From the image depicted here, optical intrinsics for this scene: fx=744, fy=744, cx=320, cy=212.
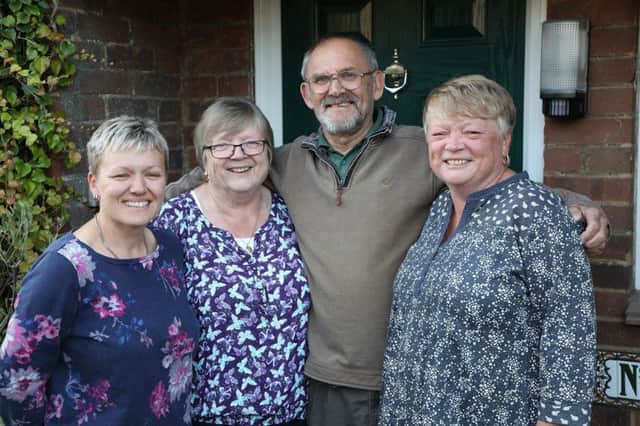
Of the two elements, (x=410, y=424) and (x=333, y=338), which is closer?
(x=410, y=424)

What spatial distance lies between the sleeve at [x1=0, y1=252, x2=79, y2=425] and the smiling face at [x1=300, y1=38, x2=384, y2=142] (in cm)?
98

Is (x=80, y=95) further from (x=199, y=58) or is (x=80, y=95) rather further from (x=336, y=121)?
(x=336, y=121)

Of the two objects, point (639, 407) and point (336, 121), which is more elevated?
point (336, 121)

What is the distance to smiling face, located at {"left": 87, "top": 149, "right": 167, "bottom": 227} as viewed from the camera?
1.99 metres

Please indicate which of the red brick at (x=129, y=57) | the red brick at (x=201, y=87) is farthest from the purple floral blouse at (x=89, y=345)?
the red brick at (x=201, y=87)

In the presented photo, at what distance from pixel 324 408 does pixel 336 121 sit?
921mm

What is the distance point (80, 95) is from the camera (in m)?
3.19

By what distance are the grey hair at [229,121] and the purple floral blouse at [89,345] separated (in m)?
0.50

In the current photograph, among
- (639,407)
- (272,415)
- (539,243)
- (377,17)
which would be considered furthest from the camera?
(377,17)

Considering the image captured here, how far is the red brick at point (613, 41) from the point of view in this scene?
9.23 feet

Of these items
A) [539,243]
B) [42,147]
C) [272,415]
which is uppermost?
[42,147]

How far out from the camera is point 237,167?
234cm

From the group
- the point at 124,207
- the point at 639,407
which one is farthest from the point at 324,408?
the point at 639,407

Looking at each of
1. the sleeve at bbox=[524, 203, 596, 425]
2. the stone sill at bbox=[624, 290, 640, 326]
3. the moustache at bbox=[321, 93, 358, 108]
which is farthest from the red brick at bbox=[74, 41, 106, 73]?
the stone sill at bbox=[624, 290, 640, 326]
